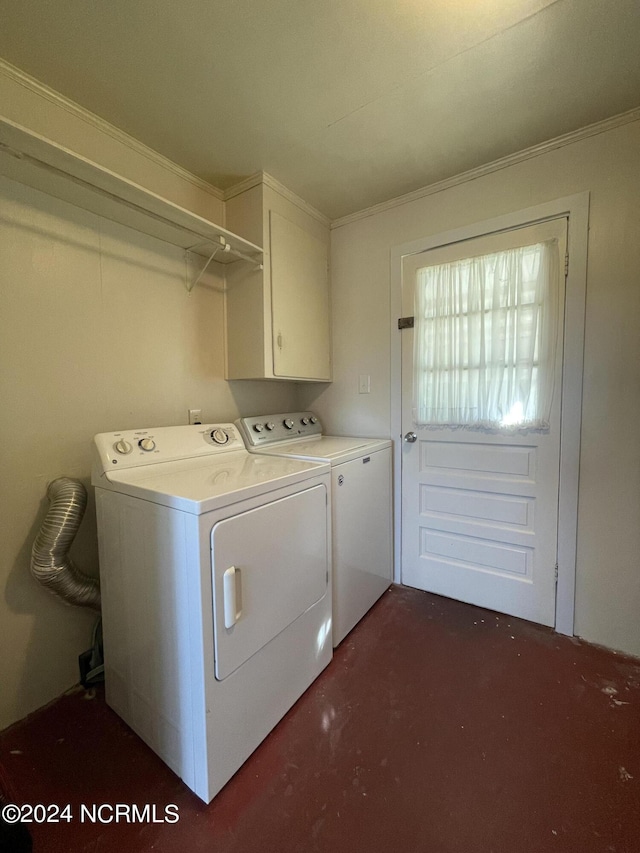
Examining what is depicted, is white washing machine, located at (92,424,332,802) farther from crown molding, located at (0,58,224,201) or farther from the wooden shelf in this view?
crown molding, located at (0,58,224,201)

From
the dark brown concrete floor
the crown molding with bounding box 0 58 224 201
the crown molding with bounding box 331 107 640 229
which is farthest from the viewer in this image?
the crown molding with bounding box 331 107 640 229

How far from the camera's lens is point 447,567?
2.07m

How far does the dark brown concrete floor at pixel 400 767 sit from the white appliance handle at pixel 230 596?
1.80 ft

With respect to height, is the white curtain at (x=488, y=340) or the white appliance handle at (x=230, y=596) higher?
the white curtain at (x=488, y=340)

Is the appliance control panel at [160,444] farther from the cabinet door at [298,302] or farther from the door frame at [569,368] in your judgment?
the door frame at [569,368]

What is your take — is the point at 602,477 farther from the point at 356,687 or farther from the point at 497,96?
the point at 497,96

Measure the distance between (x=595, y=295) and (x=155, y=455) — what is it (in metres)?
2.12

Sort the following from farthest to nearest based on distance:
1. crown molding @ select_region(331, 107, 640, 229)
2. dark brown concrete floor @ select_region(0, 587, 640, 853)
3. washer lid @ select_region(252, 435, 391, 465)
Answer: washer lid @ select_region(252, 435, 391, 465) < crown molding @ select_region(331, 107, 640, 229) < dark brown concrete floor @ select_region(0, 587, 640, 853)

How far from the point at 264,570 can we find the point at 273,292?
1455mm

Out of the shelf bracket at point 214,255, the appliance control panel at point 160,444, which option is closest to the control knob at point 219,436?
the appliance control panel at point 160,444

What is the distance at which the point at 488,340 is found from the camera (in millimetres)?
1827

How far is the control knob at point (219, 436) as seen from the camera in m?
1.75

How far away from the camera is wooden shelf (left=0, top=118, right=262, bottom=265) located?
3.65 feet

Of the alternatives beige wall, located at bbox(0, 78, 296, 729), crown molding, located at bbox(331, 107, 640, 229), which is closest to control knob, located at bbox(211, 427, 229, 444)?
beige wall, located at bbox(0, 78, 296, 729)
